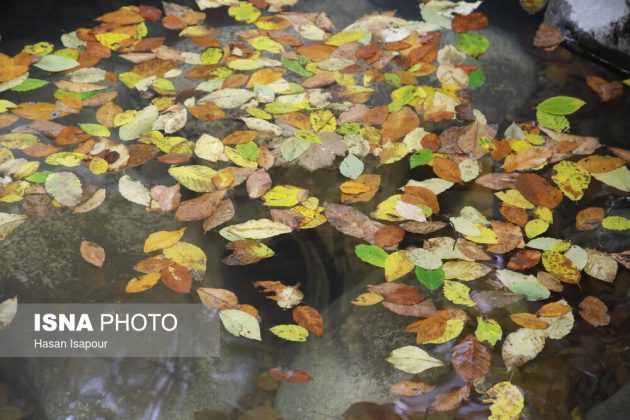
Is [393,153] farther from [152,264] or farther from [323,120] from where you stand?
[152,264]

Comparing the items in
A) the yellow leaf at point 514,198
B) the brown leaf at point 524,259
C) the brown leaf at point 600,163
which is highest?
the brown leaf at point 600,163

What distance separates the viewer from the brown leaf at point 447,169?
266 cm

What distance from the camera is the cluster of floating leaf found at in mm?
2209

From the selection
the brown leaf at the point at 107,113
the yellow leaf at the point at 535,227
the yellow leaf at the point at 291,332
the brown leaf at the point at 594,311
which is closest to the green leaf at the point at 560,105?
the yellow leaf at the point at 535,227

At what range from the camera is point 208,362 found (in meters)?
2.06

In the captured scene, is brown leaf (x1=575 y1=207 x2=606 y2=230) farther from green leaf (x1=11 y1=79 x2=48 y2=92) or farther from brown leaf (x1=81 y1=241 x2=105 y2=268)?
green leaf (x1=11 y1=79 x2=48 y2=92)

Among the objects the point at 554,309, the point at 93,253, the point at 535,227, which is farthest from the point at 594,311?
the point at 93,253

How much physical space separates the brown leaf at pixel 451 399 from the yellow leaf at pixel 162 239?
3.42 ft

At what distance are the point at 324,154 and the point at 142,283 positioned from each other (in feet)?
2.98

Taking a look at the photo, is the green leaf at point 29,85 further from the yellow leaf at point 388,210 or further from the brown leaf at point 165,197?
the yellow leaf at point 388,210

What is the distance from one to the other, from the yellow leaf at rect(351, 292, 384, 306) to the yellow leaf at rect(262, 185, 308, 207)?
482mm

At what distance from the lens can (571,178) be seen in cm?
271

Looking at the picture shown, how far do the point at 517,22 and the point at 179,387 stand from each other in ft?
8.94

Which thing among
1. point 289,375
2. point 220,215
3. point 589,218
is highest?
point 589,218
